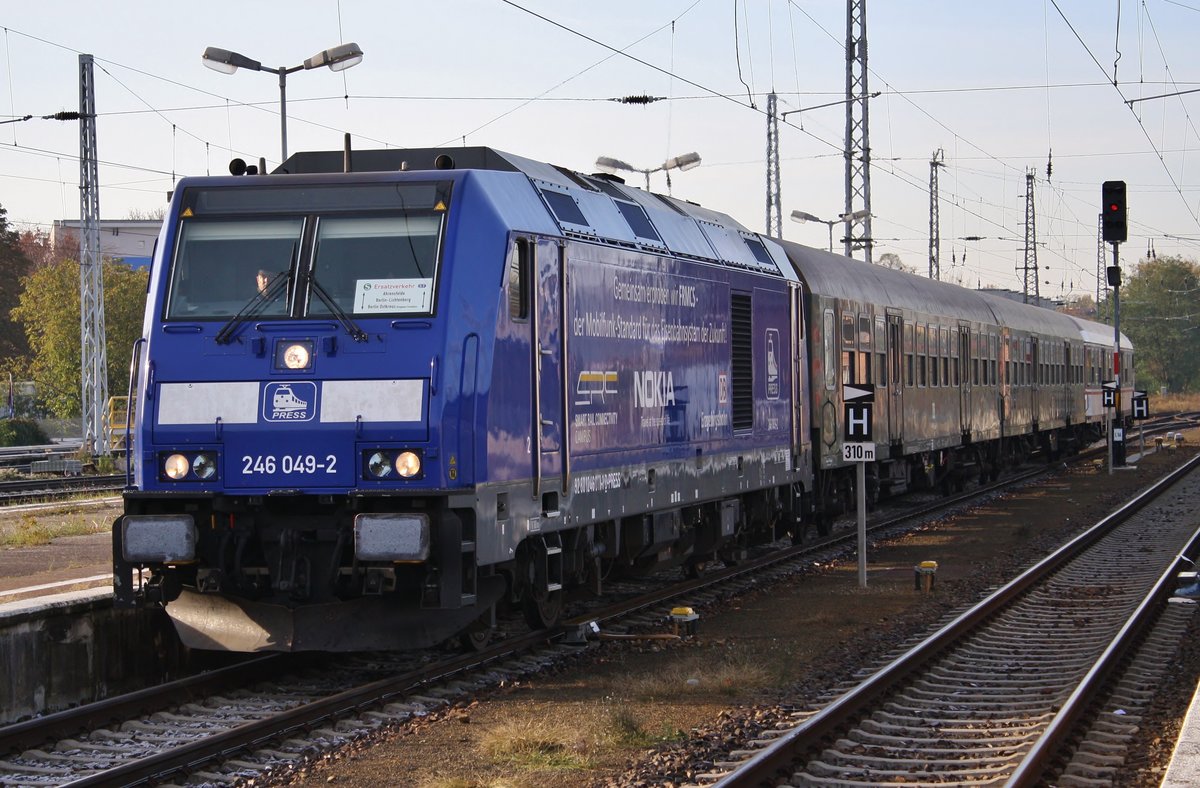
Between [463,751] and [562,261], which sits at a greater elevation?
[562,261]

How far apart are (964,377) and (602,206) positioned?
1714cm

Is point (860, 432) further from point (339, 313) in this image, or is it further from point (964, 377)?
point (964, 377)

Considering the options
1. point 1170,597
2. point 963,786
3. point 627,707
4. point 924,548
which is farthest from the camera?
point 924,548

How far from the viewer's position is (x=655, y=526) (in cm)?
1359

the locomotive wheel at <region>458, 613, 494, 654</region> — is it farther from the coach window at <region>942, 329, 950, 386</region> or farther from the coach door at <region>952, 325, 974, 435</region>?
the coach door at <region>952, 325, 974, 435</region>

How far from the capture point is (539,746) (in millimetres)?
8516

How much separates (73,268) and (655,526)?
3983 centimetres

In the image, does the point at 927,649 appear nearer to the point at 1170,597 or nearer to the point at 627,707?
the point at 627,707

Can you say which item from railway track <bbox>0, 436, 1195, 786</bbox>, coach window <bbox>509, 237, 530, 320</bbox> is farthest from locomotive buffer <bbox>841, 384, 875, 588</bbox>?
coach window <bbox>509, 237, 530, 320</bbox>

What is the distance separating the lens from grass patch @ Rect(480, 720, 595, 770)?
27.1ft

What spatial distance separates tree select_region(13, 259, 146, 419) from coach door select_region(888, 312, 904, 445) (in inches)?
1174

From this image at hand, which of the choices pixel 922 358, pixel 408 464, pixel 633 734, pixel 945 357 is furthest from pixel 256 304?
pixel 945 357

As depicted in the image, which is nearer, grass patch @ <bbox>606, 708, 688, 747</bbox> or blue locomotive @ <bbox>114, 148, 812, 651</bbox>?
grass patch @ <bbox>606, 708, 688, 747</bbox>

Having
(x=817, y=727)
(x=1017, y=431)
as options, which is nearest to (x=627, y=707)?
(x=817, y=727)
